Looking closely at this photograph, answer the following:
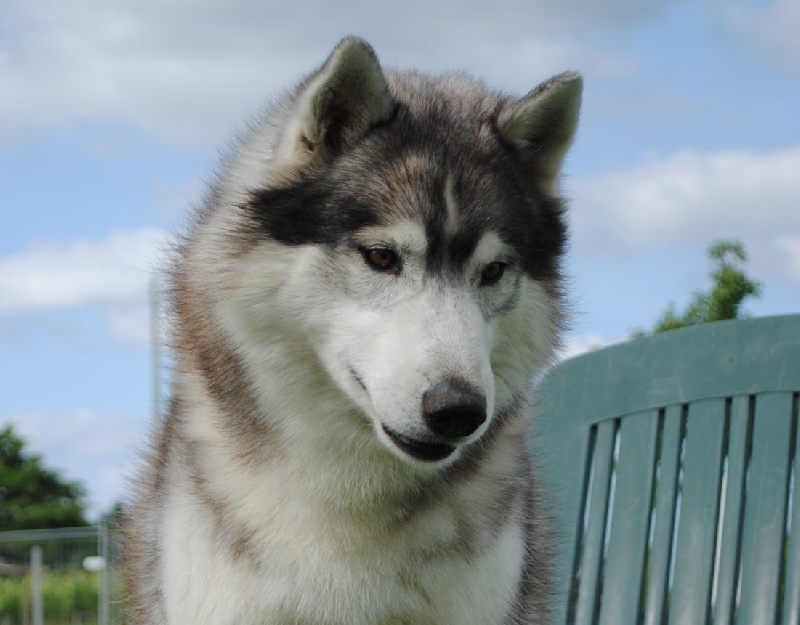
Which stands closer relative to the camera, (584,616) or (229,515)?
(229,515)

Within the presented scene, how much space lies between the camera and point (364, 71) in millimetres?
2895

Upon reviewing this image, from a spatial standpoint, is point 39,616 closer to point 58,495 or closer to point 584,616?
point 584,616

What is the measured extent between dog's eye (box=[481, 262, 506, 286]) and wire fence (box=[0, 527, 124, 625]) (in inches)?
411

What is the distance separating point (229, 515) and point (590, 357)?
2.24 metres

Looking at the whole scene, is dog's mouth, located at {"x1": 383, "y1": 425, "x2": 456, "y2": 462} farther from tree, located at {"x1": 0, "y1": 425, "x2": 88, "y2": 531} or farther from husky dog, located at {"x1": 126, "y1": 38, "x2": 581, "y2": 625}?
tree, located at {"x1": 0, "y1": 425, "x2": 88, "y2": 531}

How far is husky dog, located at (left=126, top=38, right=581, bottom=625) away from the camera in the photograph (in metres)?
2.73

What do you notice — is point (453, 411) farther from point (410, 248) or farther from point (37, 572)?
point (37, 572)

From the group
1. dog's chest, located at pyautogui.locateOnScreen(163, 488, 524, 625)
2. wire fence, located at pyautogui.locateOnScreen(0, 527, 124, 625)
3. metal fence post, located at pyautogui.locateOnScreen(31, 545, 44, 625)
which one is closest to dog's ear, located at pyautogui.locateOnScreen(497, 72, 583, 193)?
dog's chest, located at pyautogui.locateOnScreen(163, 488, 524, 625)

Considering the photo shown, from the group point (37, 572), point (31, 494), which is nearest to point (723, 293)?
point (37, 572)

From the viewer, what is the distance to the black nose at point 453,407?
251cm

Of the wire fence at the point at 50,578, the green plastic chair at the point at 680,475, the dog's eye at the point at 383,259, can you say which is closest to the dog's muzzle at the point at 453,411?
the dog's eye at the point at 383,259

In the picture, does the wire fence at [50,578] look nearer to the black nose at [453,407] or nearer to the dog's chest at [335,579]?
the dog's chest at [335,579]

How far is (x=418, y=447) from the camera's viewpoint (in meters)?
2.69

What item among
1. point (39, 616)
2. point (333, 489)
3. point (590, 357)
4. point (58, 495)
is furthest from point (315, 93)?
point (58, 495)
